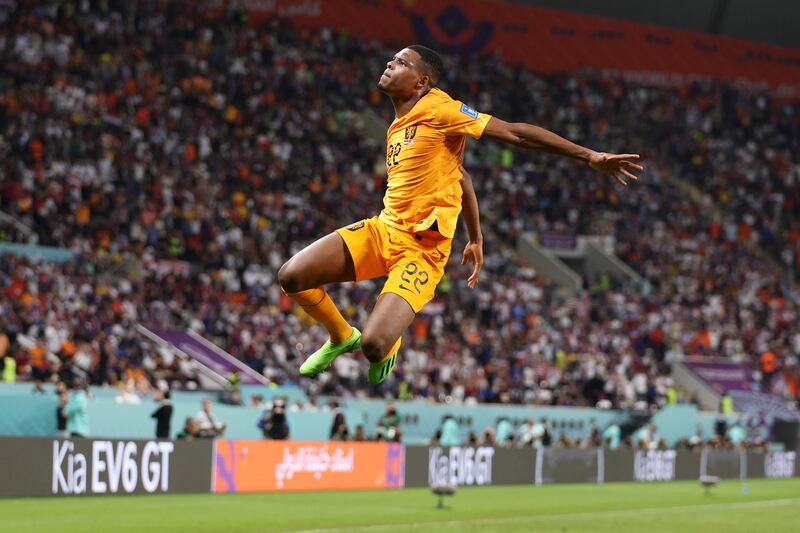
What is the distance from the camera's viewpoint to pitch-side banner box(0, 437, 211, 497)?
18.7 m

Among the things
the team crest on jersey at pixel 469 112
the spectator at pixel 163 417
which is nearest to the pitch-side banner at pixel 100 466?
the spectator at pixel 163 417

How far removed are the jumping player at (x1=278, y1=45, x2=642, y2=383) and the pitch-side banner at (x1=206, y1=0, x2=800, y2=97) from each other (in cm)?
3430

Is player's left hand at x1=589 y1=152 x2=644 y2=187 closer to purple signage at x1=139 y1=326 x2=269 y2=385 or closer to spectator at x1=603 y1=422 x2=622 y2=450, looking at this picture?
purple signage at x1=139 y1=326 x2=269 y2=385

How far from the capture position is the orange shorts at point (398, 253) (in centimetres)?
882

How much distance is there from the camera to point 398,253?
8922mm

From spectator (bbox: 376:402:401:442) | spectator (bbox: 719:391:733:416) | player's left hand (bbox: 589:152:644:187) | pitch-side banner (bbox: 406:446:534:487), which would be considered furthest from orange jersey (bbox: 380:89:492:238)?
spectator (bbox: 719:391:733:416)

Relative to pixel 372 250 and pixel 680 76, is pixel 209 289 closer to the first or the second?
pixel 372 250

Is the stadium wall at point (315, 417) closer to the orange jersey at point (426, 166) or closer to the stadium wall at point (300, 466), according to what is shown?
the stadium wall at point (300, 466)

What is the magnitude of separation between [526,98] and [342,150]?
33.4ft

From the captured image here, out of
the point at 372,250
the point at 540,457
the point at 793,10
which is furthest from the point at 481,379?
the point at 793,10

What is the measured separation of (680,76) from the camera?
52938mm

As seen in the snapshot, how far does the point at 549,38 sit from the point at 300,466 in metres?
30.3

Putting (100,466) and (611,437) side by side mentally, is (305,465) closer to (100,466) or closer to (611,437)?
(100,466)

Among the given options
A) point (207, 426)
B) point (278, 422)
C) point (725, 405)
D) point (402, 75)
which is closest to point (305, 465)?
point (278, 422)
